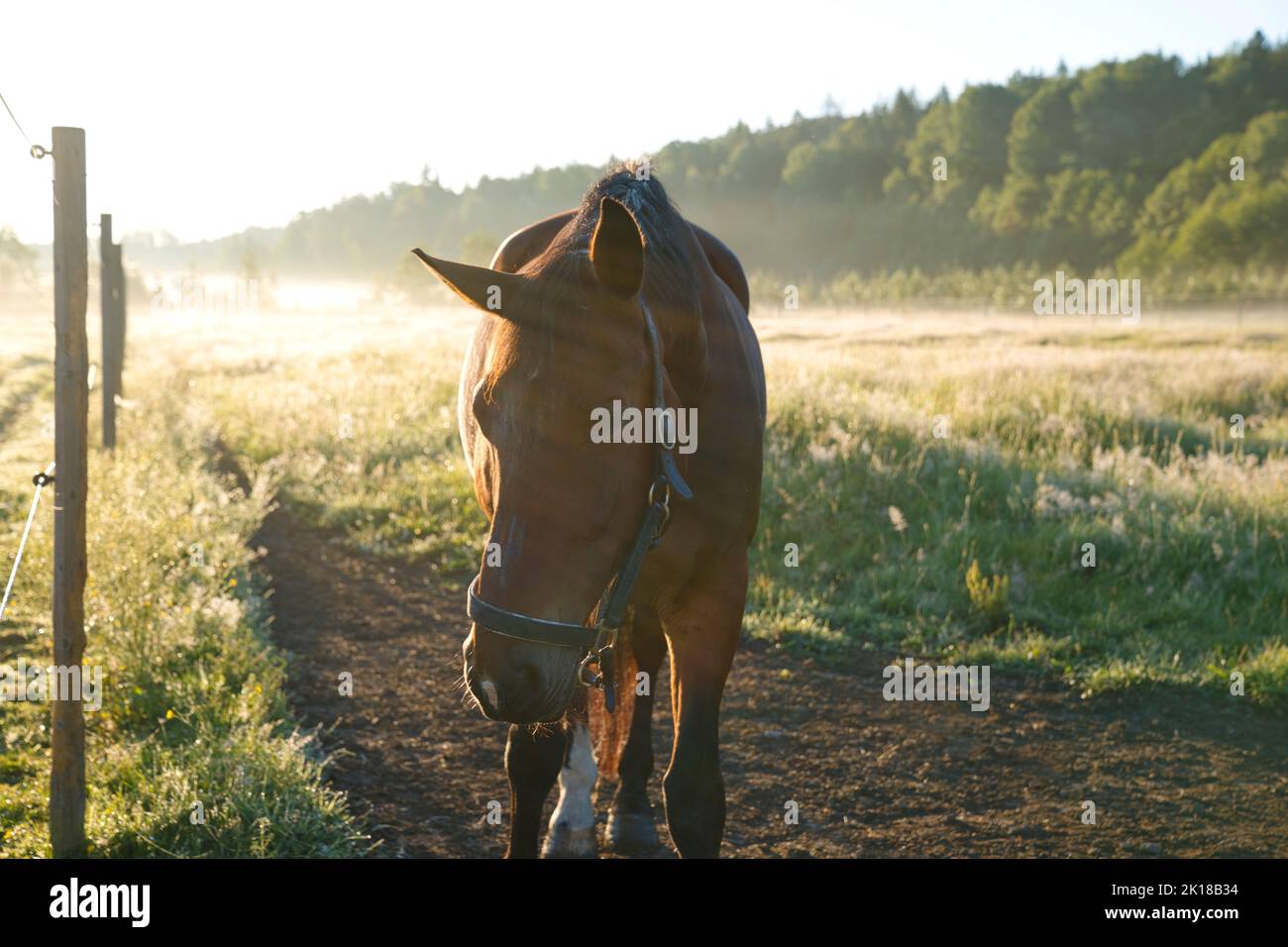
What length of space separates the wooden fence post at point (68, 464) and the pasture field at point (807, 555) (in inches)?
7.9

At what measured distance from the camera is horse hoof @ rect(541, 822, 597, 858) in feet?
12.3

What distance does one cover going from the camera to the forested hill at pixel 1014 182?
7638cm

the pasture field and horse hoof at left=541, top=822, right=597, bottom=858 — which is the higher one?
the pasture field

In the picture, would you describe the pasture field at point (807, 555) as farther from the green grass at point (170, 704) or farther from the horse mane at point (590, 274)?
the horse mane at point (590, 274)

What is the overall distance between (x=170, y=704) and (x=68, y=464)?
1.73 m

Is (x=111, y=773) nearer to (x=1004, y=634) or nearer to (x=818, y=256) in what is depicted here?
(x=1004, y=634)

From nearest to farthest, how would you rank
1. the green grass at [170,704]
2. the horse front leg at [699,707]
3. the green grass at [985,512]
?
1. the horse front leg at [699,707]
2. the green grass at [170,704]
3. the green grass at [985,512]

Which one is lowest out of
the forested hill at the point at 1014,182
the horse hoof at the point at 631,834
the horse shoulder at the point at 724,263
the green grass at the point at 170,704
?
the horse hoof at the point at 631,834

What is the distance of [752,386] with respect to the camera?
3436mm

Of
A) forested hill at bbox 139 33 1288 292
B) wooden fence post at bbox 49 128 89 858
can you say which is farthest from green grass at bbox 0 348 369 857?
forested hill at bbox 139 33 1288 292

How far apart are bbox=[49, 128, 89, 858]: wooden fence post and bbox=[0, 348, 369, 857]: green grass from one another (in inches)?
7.3

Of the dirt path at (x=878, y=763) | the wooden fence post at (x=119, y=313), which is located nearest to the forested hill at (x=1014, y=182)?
the wooden fence post at (x=119, y=313)

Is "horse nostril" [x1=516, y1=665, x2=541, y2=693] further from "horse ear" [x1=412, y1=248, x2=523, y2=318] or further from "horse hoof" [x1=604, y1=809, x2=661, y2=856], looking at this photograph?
"horse hoof" [x1=604, y1=809, x2=661, y2=856]
